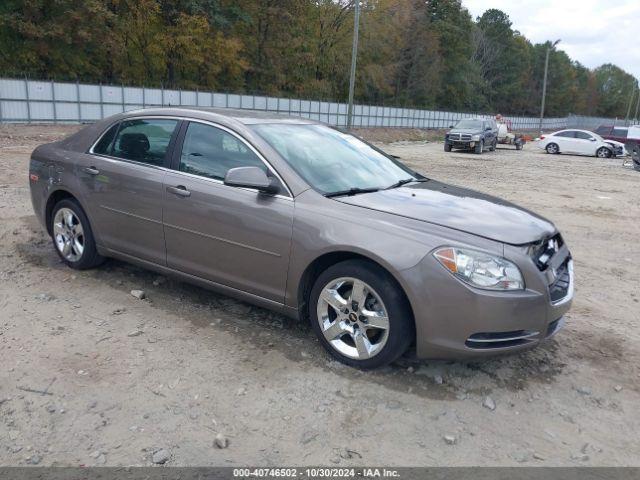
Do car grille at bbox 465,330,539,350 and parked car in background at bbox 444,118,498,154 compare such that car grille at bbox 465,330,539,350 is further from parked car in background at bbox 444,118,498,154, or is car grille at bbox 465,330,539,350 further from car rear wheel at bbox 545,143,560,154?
car rear wheel at bbox 545,143,560,154

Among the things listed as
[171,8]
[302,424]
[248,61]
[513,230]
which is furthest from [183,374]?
[248,61]

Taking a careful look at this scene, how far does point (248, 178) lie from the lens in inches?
151

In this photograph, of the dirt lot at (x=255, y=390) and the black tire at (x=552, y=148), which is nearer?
the dirt lot at (x=255, y=390)

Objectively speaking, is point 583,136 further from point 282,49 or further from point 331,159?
point 331,159

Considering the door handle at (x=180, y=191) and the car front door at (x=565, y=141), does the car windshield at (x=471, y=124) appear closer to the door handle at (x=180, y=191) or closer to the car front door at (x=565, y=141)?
the car front door at (x=565, y=141)

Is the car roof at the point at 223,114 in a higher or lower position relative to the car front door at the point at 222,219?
higher

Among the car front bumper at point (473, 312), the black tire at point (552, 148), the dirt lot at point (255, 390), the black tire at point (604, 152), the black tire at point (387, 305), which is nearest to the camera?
the dirt lot at point (255, 390)

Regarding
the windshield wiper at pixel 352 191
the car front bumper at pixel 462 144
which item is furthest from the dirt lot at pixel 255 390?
the car front bumper at pixel 462 144

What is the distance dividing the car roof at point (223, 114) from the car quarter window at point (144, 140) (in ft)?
0.28

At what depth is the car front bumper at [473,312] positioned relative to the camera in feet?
10.8

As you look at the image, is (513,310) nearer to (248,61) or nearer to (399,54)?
(248,61)

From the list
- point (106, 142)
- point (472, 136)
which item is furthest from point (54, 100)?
point (106, 142)

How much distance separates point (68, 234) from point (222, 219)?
2107 mm

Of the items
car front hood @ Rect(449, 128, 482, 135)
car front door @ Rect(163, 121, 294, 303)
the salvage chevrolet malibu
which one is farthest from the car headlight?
car front hood @ Rect(449, 128, 482, 135)
